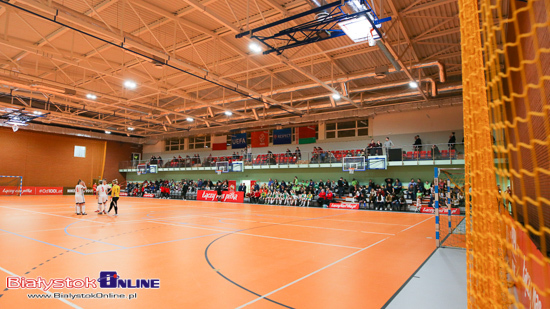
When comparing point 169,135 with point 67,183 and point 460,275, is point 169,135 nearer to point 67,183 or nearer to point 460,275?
point 67,183

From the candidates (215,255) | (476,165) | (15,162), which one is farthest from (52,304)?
(15,162)

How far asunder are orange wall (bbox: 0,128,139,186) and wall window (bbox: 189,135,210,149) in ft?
37.2

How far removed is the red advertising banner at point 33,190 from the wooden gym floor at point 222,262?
93.9 feet

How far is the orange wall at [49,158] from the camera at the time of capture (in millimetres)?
33094

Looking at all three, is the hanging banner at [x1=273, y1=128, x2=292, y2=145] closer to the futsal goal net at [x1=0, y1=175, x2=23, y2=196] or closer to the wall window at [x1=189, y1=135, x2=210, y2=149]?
the wall window at [x1=189, y1=135, x2=210, y2=149]

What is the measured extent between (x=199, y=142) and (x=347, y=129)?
20309mm

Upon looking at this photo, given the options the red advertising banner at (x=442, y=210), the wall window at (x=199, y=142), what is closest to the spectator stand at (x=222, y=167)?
the wall window at (x=199, y=142)

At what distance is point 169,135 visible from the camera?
125 feet

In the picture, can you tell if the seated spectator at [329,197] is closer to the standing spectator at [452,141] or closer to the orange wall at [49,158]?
the standing spectator at [452,141]

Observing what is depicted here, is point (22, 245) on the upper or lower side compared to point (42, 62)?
lower

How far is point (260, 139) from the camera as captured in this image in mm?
33469

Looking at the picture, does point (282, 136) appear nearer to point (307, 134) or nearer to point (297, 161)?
point (307, 134)

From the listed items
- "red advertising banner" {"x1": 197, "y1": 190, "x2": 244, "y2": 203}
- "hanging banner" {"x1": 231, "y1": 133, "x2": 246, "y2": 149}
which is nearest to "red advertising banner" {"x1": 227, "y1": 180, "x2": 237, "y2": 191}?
"red advertising banner" {"x1": 197, "y1": 190, "x2": 244, "y2": 203}

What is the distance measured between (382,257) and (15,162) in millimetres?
40850
